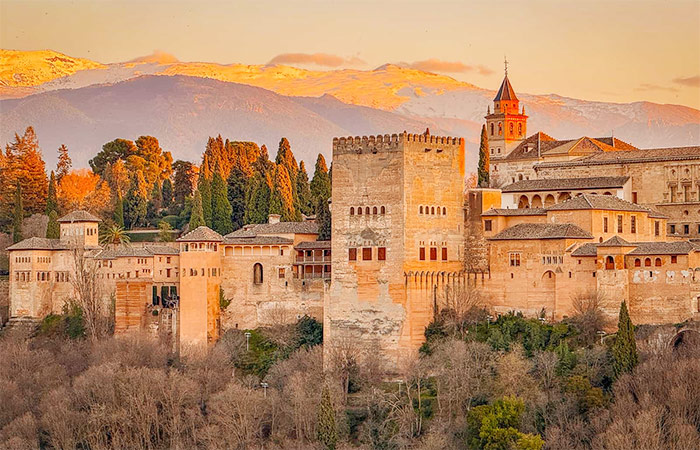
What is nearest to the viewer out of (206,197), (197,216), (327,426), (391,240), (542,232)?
(327,426)

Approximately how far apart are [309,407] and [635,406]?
10.6 meters

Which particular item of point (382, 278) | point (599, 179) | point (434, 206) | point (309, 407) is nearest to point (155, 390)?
point (309, 407)

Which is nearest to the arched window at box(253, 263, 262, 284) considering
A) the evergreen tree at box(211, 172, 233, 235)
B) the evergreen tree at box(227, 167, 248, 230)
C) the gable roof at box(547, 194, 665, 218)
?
the gable roof at box(547, 194, 665, 218)

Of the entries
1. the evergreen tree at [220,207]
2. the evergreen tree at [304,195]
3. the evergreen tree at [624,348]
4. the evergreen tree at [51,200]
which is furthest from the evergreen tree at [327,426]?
the evergreen tree at [51,200]

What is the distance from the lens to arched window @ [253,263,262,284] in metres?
50.7

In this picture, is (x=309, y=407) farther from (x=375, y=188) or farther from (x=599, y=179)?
(x=599, y=179)

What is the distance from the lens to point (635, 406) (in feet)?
128

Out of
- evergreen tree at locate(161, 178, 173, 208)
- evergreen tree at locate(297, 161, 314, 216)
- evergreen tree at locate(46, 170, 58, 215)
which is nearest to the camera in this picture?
evergreen tree at locate(46, 170, 58, 215)

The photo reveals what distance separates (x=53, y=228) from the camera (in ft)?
198

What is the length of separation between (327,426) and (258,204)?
72.6 ft

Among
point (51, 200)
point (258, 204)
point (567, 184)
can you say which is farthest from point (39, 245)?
point (567, 184)

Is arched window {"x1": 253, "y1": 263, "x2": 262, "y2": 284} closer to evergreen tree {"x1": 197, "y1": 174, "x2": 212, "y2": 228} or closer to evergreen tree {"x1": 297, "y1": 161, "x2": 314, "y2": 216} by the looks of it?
evergreen tree {"x1": 197, "y1": 174, "x2": 212, "y2": 228}

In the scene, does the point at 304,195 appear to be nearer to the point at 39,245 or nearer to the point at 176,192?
the point at 176,192

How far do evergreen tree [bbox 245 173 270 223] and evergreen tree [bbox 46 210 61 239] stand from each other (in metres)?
8.72
